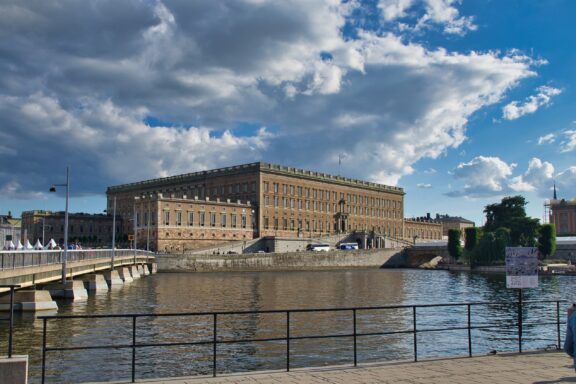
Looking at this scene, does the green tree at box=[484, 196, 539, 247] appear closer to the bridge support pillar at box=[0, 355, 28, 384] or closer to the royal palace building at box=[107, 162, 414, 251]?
the royal palace building at box=[107, 162, 414, 251]

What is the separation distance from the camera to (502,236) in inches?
4018

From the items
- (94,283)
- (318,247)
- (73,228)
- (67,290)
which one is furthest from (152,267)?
(73,228)

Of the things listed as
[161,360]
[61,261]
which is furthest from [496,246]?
[161,360]

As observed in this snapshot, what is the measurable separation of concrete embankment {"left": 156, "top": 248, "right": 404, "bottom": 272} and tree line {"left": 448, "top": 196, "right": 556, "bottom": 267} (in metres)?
13.0

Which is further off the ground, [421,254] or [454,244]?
[454,244]

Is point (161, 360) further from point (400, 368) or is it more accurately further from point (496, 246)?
point (496, 246)

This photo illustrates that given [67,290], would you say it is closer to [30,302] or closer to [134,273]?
[30,302]

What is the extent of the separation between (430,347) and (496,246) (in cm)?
8321

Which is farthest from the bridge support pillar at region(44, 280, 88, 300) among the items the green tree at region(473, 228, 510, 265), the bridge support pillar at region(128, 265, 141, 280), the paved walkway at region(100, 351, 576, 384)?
the green tree at region(473, 228, 510, 265)

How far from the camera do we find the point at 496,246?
101 metres

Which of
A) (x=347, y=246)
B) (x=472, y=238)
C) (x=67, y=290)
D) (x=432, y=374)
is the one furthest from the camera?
(x=347, y=246)

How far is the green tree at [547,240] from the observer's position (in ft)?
338

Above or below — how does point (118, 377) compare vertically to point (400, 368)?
below

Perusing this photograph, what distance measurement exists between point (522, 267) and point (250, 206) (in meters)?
104
